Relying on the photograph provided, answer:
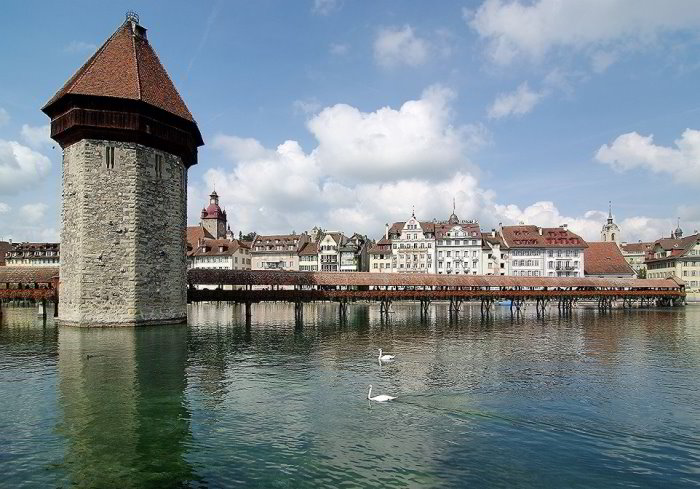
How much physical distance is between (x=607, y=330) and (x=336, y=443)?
2993 cm

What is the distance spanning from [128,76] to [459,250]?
58684 millimetres

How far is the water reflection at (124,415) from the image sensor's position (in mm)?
9195

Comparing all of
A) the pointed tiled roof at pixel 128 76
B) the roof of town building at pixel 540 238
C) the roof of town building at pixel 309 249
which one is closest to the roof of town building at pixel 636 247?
the roof of town building at pixel 540 238

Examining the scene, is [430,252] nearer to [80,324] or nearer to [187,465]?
[80,324]

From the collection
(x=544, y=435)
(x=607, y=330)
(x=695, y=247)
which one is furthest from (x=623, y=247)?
(x=544, y=435)

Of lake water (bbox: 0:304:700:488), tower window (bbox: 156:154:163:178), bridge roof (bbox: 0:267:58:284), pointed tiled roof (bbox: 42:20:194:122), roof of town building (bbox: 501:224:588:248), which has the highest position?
pointed tiled roof (bbox: 42:20:194:122)

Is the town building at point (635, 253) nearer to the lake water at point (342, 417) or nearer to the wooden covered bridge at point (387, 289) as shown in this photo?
the wooden covered bridge at point (387, 289)

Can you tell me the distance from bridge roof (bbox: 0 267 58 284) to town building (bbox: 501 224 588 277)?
208ft

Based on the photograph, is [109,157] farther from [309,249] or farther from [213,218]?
[213,218]

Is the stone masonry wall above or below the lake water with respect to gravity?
above

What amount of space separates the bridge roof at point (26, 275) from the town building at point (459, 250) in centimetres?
5547

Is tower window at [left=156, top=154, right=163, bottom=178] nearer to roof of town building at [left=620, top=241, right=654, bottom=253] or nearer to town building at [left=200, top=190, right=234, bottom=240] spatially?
A: town building at [left=200, top=190, right=234, bottom=240]

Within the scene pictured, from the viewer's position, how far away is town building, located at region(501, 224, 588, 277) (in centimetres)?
7800

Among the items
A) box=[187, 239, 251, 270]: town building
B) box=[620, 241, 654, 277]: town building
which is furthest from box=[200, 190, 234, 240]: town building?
box=[620, 241, 654, 277]: town building
